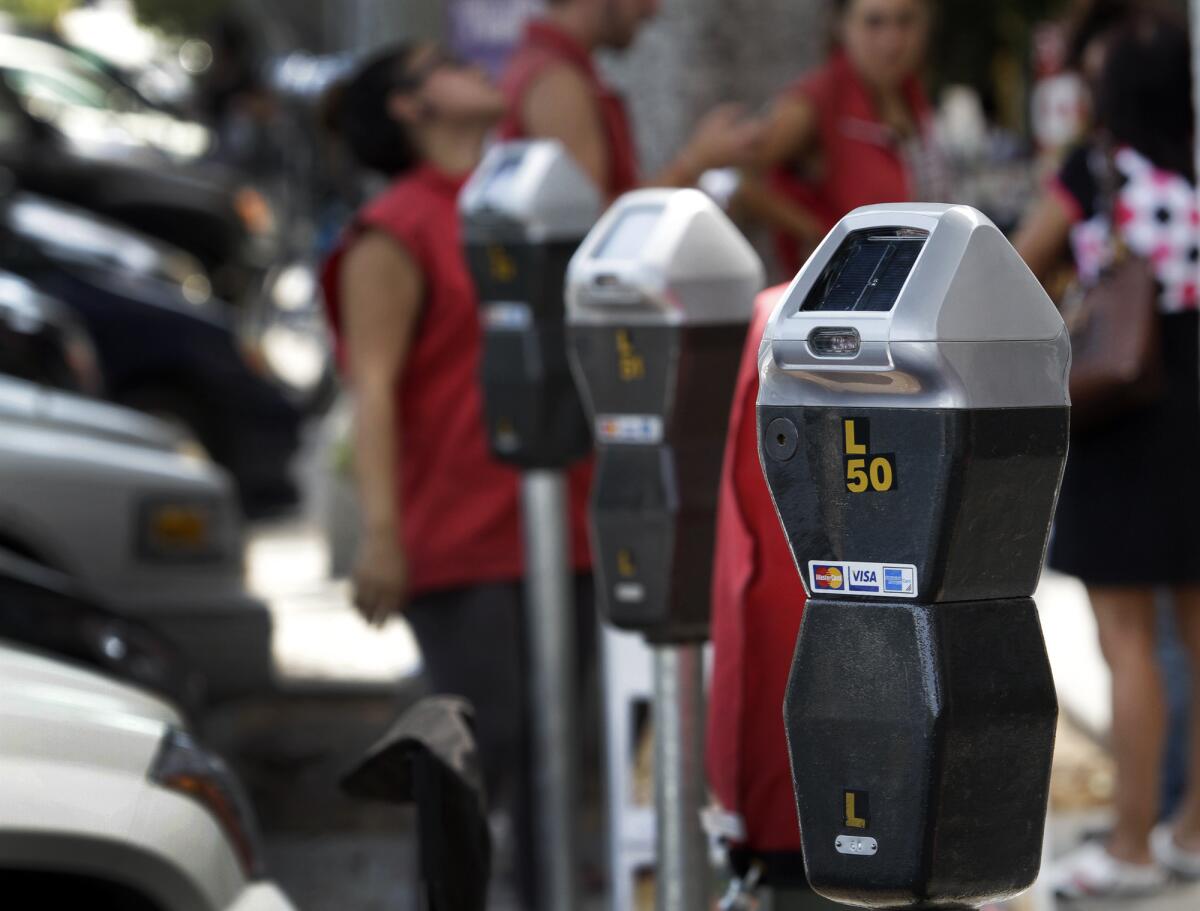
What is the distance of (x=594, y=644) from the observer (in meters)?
4.71

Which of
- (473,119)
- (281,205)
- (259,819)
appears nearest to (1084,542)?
(473,119)

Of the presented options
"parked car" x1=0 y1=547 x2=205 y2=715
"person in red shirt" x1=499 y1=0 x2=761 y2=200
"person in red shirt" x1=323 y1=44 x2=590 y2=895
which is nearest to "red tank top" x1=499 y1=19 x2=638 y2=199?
"person in red shirt" x1=499 y1=0 x2=761 y2=200

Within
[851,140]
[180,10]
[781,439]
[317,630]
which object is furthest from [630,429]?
[180,10]

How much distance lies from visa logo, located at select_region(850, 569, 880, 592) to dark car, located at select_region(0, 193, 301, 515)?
784 cm

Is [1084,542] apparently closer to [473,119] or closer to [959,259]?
[473,119]

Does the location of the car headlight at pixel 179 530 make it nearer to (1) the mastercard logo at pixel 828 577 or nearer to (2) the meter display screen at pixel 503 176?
(2) the meter display screen at pixel 503 176

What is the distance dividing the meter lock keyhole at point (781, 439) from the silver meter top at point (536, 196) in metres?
1.76

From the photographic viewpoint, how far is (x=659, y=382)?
10.3ft

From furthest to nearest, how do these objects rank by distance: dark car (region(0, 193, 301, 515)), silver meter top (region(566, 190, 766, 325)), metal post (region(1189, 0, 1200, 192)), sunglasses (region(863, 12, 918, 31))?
dark car (region(0, 193, 301, 515)), sunglasses (region(863, 12, 918, 31)), metal post (region(1189, 0, 1200, 192)), silver meter top (region(566, 190, 766, 325))

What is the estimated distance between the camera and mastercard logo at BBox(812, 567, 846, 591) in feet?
7.07

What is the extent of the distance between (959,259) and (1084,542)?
2.91 metres

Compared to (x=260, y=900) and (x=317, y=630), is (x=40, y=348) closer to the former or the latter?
(x=317, y=630)

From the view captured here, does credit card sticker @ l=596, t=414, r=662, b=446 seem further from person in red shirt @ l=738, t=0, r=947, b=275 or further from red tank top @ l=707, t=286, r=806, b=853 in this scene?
person in red shirt @ l=738, t=0, r=947, b=275

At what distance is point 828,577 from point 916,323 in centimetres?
27
